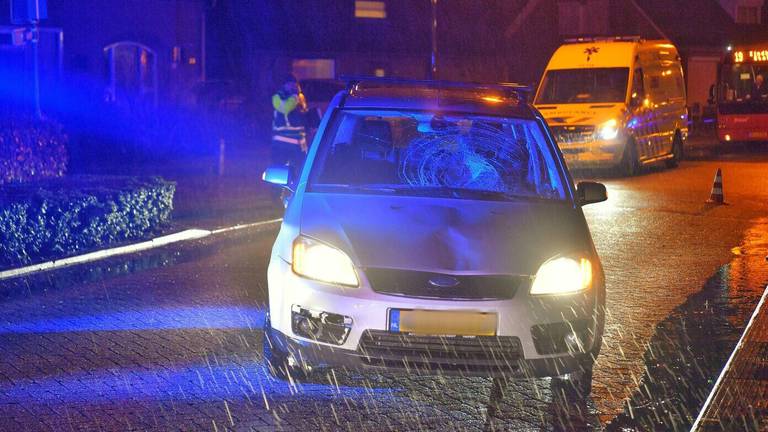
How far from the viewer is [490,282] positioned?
6098mm

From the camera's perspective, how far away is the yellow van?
22516mm

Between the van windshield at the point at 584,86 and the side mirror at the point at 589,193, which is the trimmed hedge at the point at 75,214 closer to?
the side mirror at the point at 589,193

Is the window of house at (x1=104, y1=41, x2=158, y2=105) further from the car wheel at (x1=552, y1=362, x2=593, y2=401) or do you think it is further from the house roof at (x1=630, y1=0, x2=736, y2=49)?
the house roof at (x1=630, y1=0, x2=736, y2=49)

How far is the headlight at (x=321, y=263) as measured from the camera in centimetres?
617

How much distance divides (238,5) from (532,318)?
37466mm

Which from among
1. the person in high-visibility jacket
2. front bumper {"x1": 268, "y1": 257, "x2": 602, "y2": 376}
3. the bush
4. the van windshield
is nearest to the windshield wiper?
front bumper {"x1": 268, "y1": 257, "x2": 602, "y2": 376}

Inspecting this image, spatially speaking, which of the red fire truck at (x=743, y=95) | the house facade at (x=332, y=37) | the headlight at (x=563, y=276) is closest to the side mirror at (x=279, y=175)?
the headlight at (x=563, y=276)

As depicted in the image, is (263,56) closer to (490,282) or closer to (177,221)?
(177,221)

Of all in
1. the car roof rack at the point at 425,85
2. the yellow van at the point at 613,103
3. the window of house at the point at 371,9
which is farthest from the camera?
the window of house at the point at 371,9

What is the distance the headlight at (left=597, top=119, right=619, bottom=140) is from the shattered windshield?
48.8ft

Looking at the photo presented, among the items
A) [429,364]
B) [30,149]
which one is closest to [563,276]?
[429,364]

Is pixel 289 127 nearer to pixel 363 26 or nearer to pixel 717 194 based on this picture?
pixel 717 194

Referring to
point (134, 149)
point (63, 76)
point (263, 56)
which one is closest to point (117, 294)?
point (134, 149)

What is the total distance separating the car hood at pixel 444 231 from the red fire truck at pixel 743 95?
26853mm
